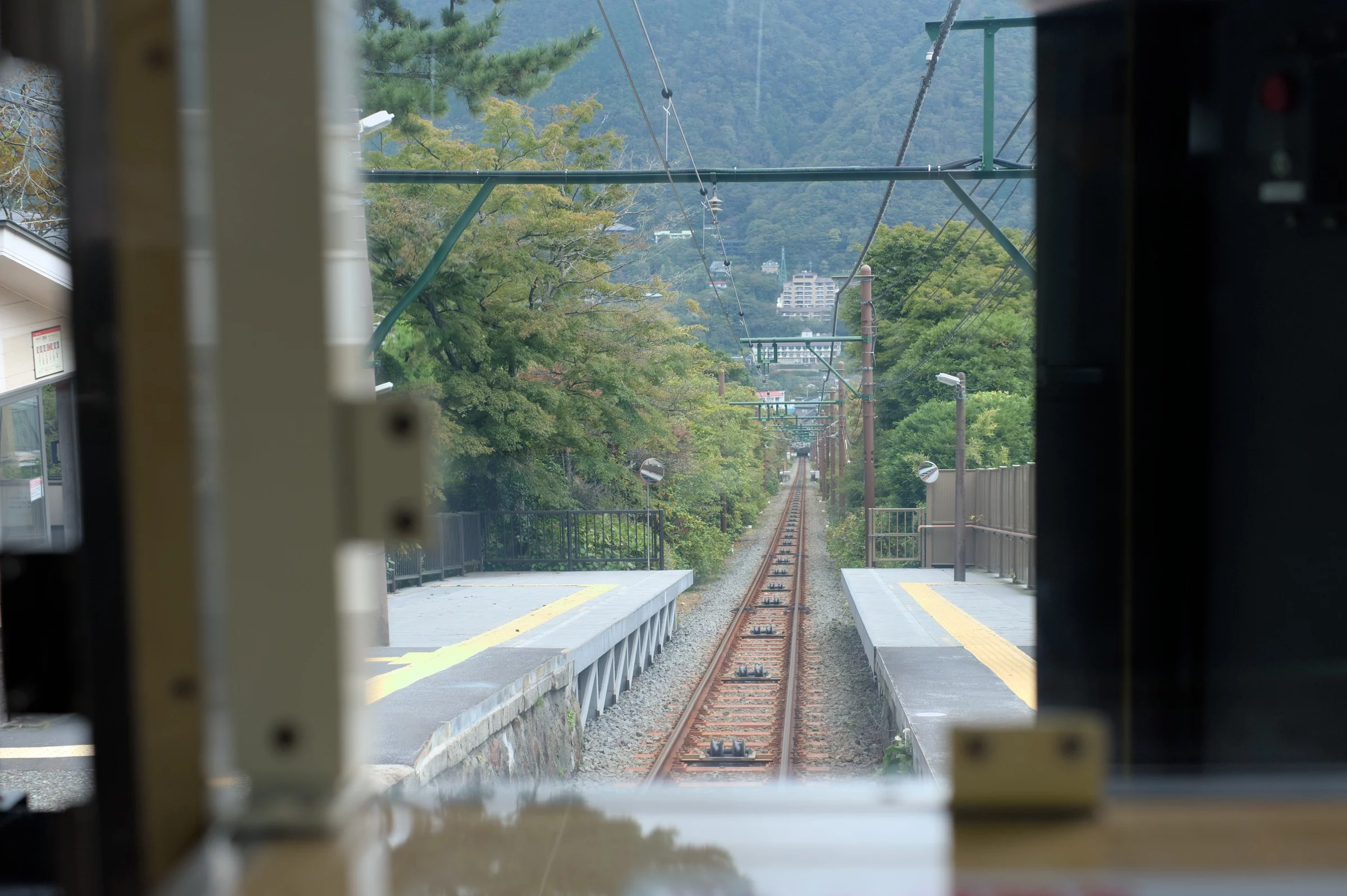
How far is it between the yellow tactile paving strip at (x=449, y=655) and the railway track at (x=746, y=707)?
1655 millimetres

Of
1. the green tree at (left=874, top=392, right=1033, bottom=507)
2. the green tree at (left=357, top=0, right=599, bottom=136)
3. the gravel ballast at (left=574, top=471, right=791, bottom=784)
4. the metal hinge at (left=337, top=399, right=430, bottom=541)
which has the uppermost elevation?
the green tree at (left=357, top=0, right=599, bottom=136)

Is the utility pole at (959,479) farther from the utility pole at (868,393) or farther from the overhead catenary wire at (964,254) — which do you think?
the utility pole at (868,393)

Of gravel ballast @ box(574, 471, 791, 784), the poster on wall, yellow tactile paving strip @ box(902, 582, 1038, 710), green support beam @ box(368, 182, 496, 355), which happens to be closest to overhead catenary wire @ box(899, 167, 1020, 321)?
yellow tactile paving strip @ box(902, 582, 1038, 710)

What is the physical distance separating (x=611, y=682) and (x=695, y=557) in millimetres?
10592

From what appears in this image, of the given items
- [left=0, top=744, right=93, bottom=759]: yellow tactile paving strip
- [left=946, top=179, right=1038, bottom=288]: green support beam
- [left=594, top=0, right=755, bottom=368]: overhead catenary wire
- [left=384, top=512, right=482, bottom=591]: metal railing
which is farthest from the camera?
[left=384, top=512, right=482, bottom=591]: metal railing

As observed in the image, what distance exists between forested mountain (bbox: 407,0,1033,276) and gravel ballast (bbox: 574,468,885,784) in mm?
4214

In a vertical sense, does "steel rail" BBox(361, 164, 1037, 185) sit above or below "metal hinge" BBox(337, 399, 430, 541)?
above

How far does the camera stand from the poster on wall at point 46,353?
7305mm

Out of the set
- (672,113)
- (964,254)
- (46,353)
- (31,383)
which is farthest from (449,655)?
(964,254)

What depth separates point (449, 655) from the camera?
8.03 m

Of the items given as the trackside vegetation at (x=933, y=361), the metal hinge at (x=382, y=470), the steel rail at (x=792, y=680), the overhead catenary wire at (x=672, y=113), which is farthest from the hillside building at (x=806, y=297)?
the metal hinge at (x=382, y=470)

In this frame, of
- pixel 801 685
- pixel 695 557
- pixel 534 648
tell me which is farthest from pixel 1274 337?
pixel 695 557

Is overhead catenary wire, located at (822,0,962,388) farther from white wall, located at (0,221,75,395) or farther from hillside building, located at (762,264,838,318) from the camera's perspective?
hillside building, located at (762,264,838,318)

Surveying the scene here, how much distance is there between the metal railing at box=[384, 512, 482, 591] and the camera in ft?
46.6
